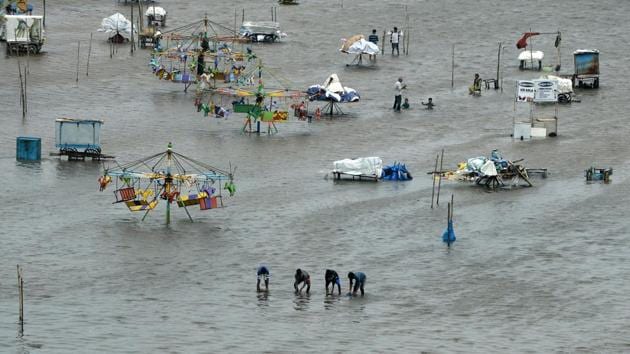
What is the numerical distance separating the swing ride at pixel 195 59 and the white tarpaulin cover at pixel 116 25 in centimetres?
241

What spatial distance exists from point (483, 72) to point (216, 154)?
21.5 metres

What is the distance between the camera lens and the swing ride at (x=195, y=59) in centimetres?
7679

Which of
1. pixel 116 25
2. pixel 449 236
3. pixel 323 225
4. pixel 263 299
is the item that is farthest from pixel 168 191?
pixel 116 25

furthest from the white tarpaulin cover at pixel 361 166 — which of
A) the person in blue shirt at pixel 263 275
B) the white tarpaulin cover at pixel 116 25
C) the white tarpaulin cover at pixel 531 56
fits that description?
the white tarpaulin cover at pixel 116 25

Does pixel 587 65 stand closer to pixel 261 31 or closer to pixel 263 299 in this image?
pixel 261 31

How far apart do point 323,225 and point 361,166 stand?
6.79m

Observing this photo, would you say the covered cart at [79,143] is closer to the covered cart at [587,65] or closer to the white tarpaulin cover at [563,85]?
the white tarpaulin cover at [563,85]

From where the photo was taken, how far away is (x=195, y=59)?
8038cm

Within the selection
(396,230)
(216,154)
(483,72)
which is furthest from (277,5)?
(396,230)

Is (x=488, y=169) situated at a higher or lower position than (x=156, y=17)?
lower

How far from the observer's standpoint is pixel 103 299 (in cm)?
4672

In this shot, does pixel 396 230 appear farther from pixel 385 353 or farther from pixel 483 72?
pixel 483 72

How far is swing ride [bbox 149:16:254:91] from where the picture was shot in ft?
252

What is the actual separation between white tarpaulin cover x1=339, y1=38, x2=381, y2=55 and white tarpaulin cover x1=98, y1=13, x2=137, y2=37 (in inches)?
417
